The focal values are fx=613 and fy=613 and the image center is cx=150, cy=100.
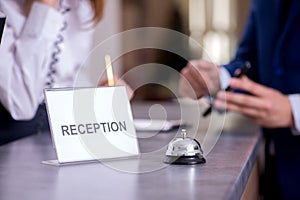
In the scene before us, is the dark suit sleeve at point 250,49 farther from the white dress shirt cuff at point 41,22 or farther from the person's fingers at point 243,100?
the white dress shirt cuff at point 41,22

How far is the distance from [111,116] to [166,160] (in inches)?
5.0

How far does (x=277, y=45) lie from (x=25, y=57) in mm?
793

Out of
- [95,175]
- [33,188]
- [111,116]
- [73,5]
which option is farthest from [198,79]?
[33,188]

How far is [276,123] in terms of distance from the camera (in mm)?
1638

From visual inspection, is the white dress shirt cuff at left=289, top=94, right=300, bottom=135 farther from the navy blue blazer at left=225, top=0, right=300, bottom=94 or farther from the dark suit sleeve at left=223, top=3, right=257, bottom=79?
the dark suit sleeve at left=223, top=3, right=257, bottom=79

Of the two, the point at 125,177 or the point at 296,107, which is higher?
the point at 125,177

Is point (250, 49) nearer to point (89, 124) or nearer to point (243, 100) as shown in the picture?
point (243, 100)

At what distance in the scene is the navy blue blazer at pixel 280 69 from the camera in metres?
1.76

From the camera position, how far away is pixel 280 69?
1792 millimetres

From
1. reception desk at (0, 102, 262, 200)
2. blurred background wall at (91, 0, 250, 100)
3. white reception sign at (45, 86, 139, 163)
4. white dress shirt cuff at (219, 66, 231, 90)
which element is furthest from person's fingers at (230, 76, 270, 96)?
blurred background wall at (91, 0, 250, 100)

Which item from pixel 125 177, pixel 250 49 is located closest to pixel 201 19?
pixel 250 49

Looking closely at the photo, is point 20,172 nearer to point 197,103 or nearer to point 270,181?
point 197,103

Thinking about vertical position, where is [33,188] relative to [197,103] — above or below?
above

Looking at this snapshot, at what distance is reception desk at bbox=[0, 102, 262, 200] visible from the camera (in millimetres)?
795
